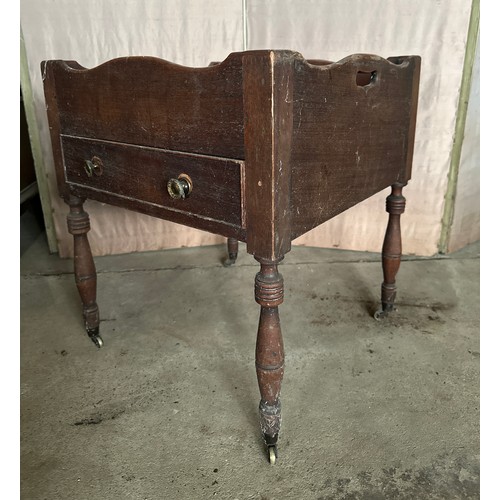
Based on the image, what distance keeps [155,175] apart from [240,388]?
58 centimetres

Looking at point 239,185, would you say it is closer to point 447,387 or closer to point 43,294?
point 447,387

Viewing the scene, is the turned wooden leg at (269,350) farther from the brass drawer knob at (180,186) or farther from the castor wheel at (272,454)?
the brass drawer knob at (180,186)

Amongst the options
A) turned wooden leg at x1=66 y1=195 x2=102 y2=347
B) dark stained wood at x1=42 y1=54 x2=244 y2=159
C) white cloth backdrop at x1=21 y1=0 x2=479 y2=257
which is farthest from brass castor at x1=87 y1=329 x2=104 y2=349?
white cloth backdrop at x1=21 y1=0 x2=479 y2=257

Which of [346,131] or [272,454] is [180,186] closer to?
[346,131]

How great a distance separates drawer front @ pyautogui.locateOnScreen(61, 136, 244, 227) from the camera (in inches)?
36.2

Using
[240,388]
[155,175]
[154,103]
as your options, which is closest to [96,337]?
[240,388]

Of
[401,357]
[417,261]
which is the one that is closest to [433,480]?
[401,357]

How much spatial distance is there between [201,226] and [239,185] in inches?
6.0

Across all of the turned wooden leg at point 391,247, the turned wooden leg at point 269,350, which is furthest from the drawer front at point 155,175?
the turned wooden leg at point 391,247

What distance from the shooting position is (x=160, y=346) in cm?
147

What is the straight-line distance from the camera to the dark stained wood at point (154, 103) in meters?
0.87

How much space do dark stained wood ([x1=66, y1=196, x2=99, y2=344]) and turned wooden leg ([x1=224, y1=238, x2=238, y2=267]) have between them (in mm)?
655

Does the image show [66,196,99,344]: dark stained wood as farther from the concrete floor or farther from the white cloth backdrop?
the white cloth backdrop

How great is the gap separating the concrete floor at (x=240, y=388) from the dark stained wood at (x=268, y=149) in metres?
0.48
